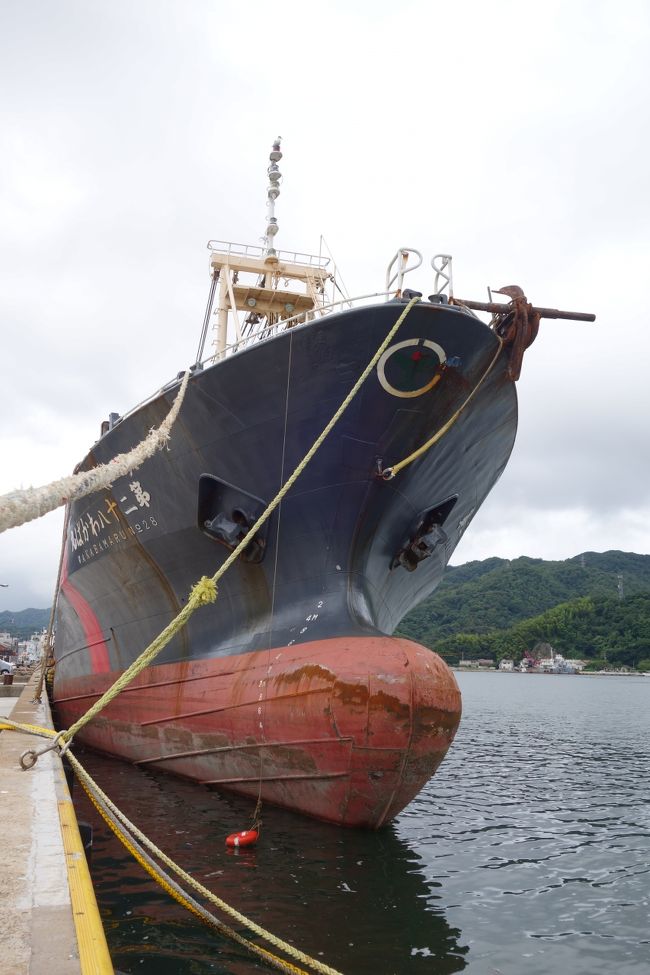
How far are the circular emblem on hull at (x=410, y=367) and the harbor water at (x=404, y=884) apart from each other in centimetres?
469

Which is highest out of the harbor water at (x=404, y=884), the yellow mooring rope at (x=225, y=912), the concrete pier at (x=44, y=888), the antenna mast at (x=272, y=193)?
the antenna mast at (x=272, y=193)

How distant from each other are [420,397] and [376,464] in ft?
2.99

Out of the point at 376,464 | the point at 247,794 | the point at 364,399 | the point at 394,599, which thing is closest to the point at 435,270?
the point at 364,399

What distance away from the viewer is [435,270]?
26.1 ft

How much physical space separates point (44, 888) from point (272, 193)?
543 inches

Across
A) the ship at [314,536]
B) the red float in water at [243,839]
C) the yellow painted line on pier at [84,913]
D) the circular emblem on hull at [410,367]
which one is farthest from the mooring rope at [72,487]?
the red float in water at [243,839]

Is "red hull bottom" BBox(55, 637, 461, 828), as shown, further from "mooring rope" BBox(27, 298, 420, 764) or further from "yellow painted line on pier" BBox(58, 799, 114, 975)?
"yellow painted line on pier" BBox(58, 799, 114, 975)

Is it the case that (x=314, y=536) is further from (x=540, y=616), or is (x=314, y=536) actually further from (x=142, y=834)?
(x=540, y=616)

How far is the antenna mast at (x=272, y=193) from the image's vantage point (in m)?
14.2

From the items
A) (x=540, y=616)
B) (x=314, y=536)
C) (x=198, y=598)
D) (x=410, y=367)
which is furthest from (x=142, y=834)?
(x=540, y=616)

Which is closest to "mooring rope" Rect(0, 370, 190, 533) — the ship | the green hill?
the ship

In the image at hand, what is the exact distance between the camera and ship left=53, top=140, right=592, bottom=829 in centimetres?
686

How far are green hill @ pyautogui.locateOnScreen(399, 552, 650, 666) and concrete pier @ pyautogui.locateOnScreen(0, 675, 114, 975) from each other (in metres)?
88.0

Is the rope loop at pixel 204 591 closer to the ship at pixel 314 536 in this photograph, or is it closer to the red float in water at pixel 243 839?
the ship at pixel 314 536
